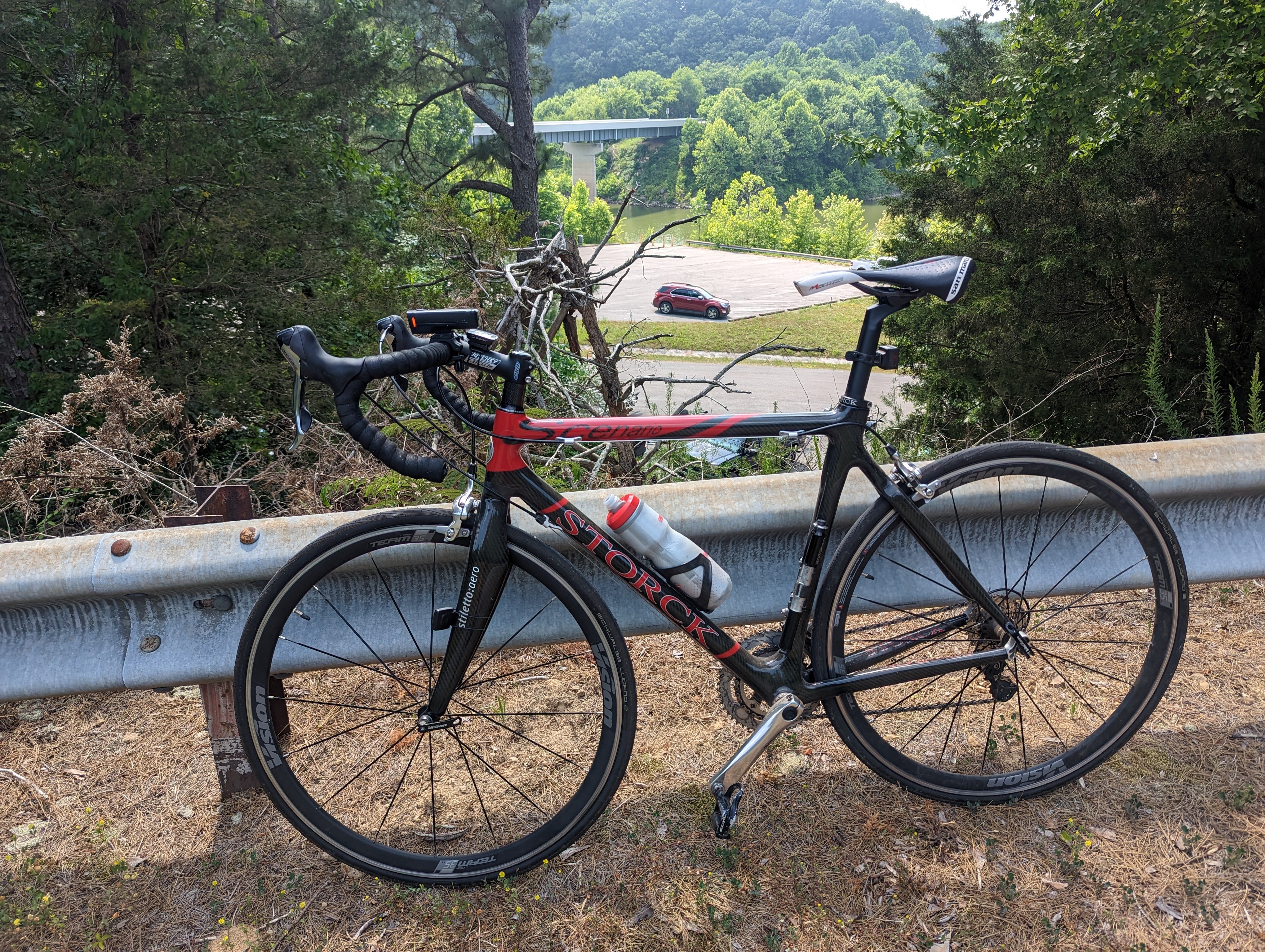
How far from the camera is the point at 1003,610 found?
7.30 feet

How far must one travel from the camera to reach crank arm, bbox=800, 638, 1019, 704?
2.11 metres

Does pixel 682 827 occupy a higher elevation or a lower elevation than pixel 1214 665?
lower

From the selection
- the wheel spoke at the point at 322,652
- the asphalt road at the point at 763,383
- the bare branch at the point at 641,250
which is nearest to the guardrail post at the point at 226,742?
the wheel spoke at the point at 322,652

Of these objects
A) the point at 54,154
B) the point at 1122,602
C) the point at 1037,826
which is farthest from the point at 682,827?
the point at 54,154

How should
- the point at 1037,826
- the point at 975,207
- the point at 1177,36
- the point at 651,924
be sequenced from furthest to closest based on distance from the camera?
the point at 975,207, the point at 1177,36, the point at 1037,826, the point at 651,924

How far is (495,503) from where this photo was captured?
1.95 meters

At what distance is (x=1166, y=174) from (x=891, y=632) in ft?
15.6

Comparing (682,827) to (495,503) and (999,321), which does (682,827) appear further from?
(999,321)

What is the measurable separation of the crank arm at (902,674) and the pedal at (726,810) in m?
0.30

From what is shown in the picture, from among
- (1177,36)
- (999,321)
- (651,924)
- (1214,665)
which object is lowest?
(651,924)

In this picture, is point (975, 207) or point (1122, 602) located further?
point (975, 207)

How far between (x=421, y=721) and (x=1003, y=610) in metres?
1.61

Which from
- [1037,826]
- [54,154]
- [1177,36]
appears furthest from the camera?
[54,154]

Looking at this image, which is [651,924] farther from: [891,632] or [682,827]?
[891,632]
